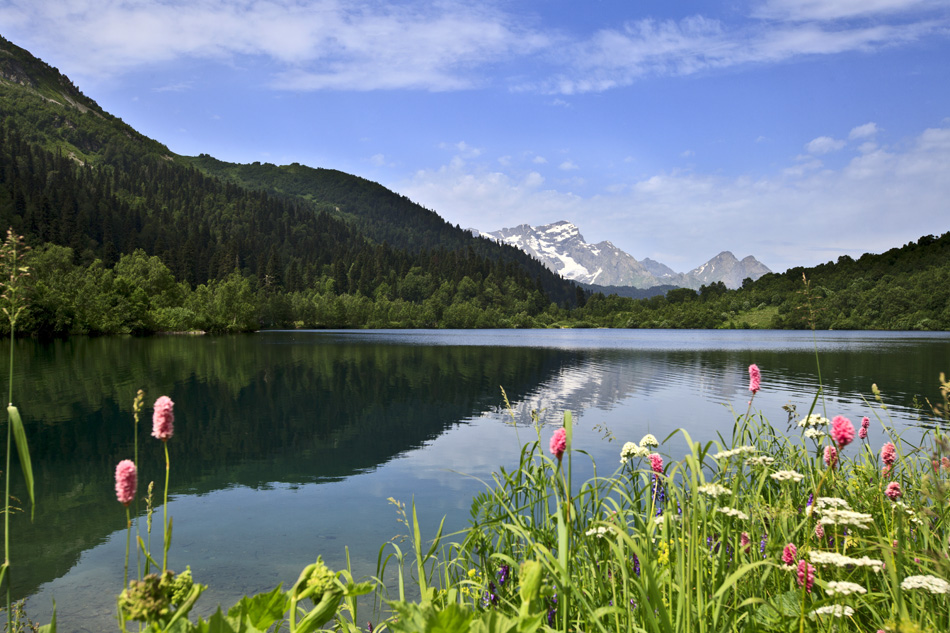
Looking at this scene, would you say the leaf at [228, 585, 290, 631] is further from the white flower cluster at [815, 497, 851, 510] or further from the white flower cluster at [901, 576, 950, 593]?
the white flower cluster at [815, 497, 851, 510]

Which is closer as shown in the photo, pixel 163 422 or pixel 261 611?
pixel 261 611

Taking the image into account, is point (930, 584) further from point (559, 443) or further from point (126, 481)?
point (126, 481)

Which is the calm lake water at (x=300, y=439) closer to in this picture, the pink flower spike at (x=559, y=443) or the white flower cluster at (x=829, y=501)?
the white flower cluster at (x=829, y=501)

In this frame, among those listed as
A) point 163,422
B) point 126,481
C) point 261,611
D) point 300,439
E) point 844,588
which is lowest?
point 300,439

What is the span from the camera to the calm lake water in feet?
33.7

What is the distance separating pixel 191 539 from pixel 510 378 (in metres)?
29.1

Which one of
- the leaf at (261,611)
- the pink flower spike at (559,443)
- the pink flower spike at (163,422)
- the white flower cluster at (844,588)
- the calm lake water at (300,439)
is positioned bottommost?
the calm lake water at (300,439)

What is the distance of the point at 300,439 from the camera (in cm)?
2155

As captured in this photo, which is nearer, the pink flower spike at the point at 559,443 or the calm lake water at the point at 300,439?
the pink flower spike at the point at 559,443

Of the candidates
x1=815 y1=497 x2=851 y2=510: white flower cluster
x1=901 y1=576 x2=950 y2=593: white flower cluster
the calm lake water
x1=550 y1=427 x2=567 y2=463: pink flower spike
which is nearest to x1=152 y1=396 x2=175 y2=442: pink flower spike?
x1=550 y1=427 x2=567 y2=463: pink flower spike

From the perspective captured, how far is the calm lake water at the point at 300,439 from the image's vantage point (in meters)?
10.3

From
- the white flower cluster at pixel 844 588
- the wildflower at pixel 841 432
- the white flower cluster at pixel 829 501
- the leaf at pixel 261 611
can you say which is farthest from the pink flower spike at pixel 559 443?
the white flower cluster at pixel 829 501

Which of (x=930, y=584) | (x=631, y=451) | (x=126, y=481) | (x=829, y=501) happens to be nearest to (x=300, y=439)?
(x=631, y=451)

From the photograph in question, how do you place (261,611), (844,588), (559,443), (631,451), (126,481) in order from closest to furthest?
1. (261,611)
2. (126,481)
3. (559,443)
4. (844,588)
5. (631,451)
